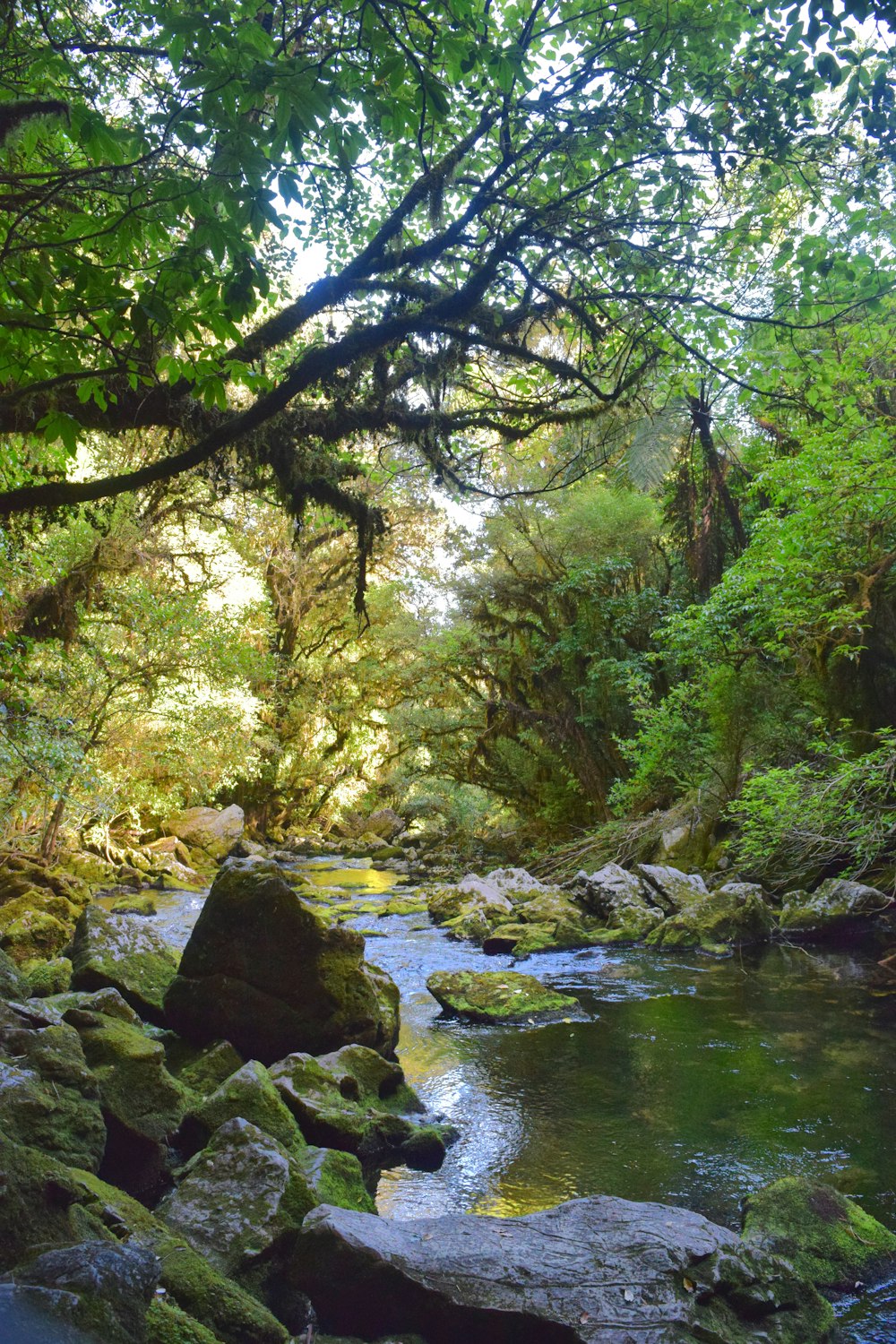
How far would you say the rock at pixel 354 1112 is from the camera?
174 inches

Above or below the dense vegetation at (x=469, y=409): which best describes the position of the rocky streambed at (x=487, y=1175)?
below

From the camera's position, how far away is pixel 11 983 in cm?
475

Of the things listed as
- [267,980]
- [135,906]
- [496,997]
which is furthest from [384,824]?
[267,980]

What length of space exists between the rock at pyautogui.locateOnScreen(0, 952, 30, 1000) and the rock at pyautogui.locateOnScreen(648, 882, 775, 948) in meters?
7.24

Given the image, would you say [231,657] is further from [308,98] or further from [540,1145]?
[308,98]

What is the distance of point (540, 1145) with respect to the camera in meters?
4.73

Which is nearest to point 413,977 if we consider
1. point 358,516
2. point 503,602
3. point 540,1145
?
point 540,1145

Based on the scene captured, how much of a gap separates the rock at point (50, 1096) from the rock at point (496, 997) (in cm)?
410

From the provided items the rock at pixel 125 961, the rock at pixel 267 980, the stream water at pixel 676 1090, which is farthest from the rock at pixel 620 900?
the rock at pixel 125 961

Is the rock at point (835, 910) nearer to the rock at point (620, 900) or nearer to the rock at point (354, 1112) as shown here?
the rock at point (620, 900)

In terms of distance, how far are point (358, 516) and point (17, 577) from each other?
4646 mm

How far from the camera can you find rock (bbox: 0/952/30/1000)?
4656 millimetres

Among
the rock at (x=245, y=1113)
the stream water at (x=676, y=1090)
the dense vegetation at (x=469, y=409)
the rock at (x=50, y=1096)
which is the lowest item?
the stream water at (x=676, y=1090)

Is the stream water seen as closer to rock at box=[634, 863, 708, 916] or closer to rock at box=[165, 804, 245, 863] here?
rock at box=[634, 863, 708, 916]
